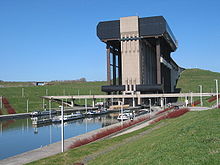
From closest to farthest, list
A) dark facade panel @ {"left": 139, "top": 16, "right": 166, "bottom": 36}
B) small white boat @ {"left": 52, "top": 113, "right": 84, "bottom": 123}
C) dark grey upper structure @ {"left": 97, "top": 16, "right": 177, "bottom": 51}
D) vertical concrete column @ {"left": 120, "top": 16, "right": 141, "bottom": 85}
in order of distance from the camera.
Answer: small white boat @ {"left": 52, "top": 113, "right": 84, "bottom": 123} → dark facade panel @ {"left": 139, "top": 16, "right": 166, "bottom": 36} → dark grey upper structure @ {"left": 97, "top": 16, "right": 177, "bottom": 51} → vertical concrete column @ {"left": 120, "top": 16, "right": 141, "bottom": 85}

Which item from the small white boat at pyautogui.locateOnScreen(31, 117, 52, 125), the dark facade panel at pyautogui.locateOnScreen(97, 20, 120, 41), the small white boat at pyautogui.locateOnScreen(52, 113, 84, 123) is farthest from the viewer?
the dark facade panel at pyautogui.locateOnScreen(97, 20, 120, 41)

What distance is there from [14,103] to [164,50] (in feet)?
279

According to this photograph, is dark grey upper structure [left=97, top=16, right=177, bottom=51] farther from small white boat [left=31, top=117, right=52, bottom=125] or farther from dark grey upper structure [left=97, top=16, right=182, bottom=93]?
small white boat [left=31, top=117, right=52, bottom=125]

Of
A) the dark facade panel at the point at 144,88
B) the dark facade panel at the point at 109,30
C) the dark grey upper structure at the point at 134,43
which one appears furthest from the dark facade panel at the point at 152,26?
the dark facade panel at the point at 144,88

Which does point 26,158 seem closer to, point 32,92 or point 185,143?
point 185,143

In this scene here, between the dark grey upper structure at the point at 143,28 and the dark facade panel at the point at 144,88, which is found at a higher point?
the dark grey upper structure at the point at 143,28

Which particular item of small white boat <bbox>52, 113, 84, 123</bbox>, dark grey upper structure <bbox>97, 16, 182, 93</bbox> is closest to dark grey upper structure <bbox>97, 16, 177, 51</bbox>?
dark grey upper structure <bbox>97, 16, 182, 93</bbox>

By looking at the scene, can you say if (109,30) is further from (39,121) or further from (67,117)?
(39,121)

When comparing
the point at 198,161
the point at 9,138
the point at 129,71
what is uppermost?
the point at 129,71

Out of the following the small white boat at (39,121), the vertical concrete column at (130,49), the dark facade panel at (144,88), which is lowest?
the small white boat at (39,121)

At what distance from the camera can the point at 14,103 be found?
358 ft

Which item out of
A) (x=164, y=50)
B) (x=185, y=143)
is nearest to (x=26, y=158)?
(x=185, y=143)

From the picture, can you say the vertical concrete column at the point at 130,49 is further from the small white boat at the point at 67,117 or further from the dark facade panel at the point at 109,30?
the small white boat at the point at 67,117

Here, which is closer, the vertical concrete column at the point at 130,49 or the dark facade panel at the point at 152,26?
the dark facade panel at the point at 152,26
